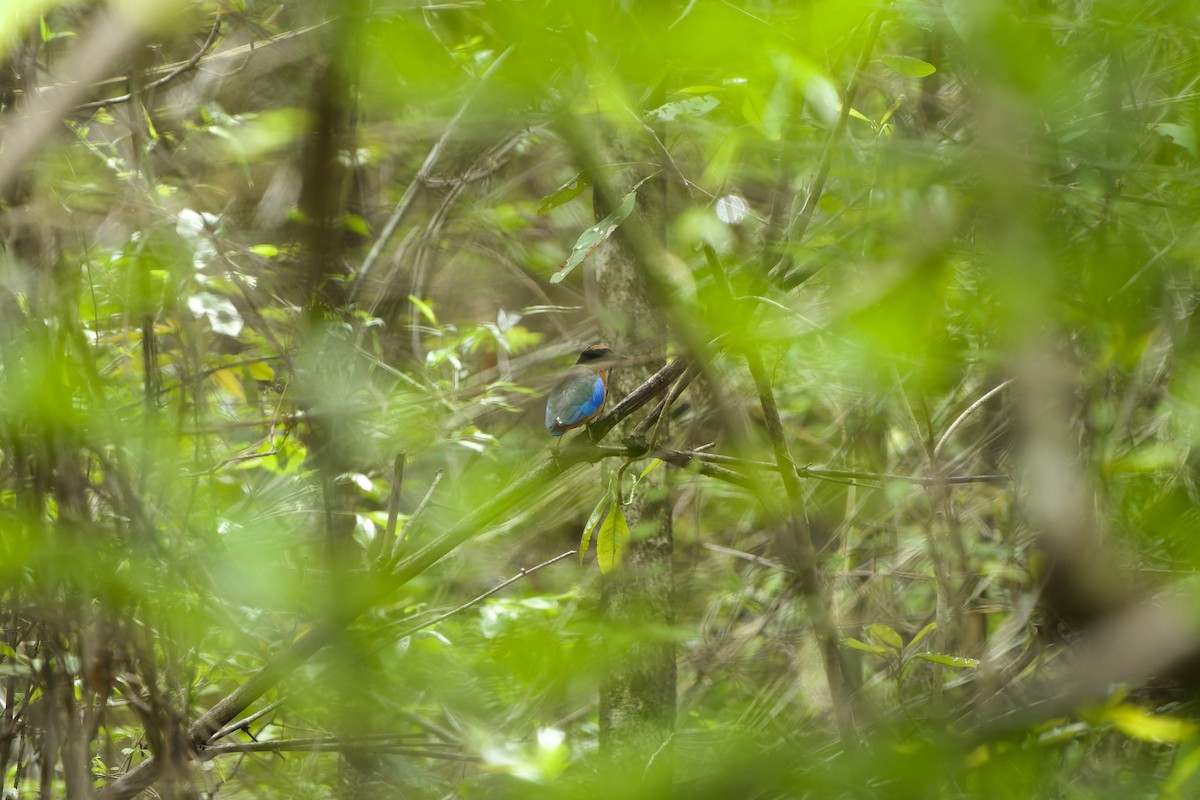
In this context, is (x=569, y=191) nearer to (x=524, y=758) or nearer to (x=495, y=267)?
(x=524, y=758)

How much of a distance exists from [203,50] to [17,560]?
2247 millimetres

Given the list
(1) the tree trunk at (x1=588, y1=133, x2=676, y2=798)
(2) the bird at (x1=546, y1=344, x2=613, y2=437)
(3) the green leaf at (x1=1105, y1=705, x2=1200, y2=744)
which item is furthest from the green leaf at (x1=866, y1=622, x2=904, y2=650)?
(2) the bird at (x1=546, y1=344, x2=613, y2=437)

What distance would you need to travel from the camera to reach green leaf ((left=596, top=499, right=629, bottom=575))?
86.6 inches

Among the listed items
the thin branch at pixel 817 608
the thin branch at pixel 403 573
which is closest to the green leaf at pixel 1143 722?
the thin branch at pixel 817 608

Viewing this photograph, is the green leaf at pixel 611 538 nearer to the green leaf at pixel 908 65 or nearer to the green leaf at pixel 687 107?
the green leaf at pixel 687 107

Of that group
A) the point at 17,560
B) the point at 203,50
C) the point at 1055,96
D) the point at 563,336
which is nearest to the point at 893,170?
the point at 1055,96

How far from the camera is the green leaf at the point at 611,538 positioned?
220 cm

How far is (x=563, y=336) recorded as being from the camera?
21.6 ft

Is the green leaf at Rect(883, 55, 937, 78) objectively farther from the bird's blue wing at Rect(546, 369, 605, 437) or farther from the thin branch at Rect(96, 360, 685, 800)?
the bird's blue wing at Rect(546, 369, 605, 437)

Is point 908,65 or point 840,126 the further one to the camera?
point 908,65

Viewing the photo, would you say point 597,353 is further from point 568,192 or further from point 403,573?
point 568,192

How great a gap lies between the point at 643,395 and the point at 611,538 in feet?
1.09

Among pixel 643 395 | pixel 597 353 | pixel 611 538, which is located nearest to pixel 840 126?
pixel 643 395

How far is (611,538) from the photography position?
7.32ft
